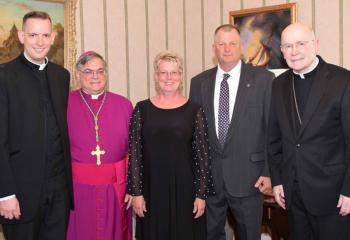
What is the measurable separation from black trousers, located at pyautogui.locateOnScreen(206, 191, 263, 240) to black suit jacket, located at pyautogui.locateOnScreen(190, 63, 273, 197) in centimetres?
6

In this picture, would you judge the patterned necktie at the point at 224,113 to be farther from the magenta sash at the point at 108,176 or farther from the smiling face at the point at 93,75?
the smiling face at the point at 93,75

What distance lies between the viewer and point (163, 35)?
15.5ft

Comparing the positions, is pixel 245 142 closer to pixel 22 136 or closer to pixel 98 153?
pixel 98 153

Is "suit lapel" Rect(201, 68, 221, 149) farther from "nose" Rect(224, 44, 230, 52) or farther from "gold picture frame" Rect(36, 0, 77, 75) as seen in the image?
"gold picture frame" Rect(36, 0, 77, 75)

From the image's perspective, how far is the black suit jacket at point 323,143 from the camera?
242 centimetres

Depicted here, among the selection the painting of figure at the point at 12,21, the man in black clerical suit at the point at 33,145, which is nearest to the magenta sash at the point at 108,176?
the man in black clerical suit at the point at 33,145

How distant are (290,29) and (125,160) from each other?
1.42 meters

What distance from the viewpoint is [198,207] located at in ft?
9.58

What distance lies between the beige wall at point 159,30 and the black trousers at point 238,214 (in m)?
1.48

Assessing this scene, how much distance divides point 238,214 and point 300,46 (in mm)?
1222

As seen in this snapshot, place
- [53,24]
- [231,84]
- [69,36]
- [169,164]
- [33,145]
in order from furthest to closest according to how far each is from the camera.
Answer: [69,36]
[53,24]
[231,84]
[169,164]
[33,145]

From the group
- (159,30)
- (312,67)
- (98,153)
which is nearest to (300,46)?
(312,67)

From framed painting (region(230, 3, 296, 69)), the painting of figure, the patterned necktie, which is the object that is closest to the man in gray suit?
the patterned necktie

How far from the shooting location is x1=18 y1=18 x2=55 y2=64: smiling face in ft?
8.34
